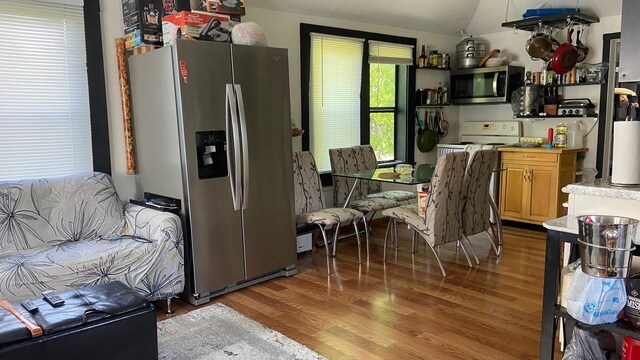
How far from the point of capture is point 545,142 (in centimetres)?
560

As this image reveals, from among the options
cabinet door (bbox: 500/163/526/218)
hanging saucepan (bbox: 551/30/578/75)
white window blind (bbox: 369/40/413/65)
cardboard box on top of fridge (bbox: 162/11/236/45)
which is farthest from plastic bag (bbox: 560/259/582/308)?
white window blind (bbox: 369/40/413/65)

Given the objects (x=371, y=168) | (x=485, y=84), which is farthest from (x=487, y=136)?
(x=371, y=168)

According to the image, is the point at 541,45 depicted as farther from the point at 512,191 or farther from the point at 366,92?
the point at 366,92

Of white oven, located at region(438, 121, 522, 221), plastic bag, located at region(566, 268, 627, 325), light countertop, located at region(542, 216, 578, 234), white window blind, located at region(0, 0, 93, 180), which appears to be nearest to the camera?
plastic bag, located at region(566, 268, 627, 325)

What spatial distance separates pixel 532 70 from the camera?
19.2 ft

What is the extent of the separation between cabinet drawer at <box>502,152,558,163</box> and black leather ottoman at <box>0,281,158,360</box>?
4268 millimetres

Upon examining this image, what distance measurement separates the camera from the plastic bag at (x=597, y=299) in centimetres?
177

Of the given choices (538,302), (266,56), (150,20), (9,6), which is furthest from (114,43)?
(538,302)

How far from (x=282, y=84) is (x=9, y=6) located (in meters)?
1.84

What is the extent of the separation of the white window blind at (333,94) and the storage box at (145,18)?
1.73 m

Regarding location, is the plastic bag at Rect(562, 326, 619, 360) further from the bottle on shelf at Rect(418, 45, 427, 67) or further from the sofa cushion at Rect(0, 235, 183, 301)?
the bottle on shelf at Rect(418, 45, 427, 67)

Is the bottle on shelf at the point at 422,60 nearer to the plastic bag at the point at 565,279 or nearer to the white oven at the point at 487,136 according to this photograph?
the white oven at the point at 487,136

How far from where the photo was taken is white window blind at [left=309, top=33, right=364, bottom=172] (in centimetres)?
509

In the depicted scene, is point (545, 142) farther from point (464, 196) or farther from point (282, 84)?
point (282, 84)
